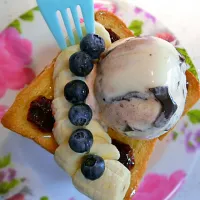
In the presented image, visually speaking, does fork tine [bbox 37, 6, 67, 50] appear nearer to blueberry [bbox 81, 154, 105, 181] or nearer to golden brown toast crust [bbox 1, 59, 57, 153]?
golden brown toast crust [bbox 1, 59, 57, 153]

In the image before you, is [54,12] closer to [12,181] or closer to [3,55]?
[3,55]

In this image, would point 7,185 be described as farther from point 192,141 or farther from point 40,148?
point 192,141

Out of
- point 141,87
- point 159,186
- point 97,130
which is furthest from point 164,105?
point 159,186

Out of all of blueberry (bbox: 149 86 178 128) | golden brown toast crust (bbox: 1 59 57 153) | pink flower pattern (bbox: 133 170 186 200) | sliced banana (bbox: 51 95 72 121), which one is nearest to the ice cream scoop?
blueberry (bbox: 149 86 178 128)

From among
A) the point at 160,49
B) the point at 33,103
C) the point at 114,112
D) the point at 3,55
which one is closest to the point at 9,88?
the point at 3,55

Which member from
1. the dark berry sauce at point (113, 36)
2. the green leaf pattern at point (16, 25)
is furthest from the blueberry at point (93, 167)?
the green leaf pattern at point (16, 25)
